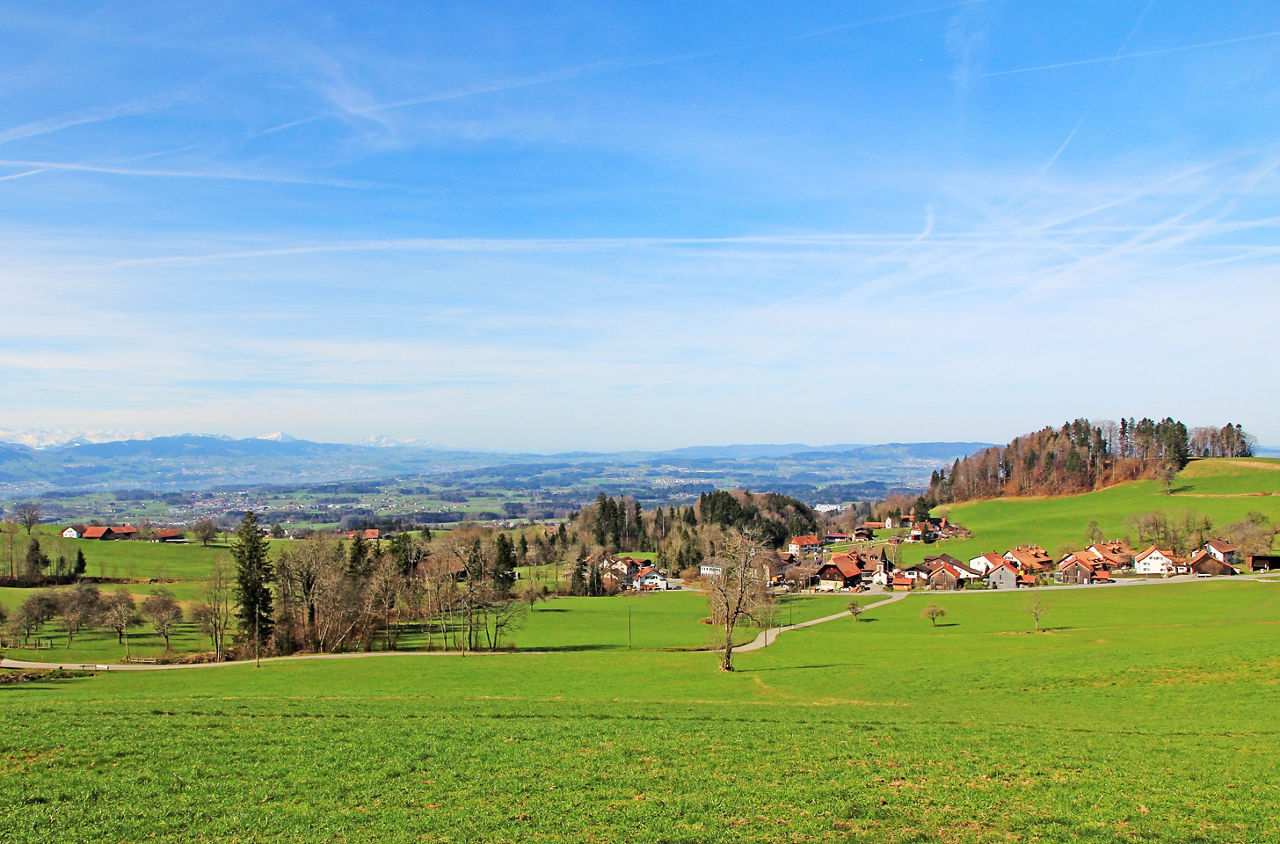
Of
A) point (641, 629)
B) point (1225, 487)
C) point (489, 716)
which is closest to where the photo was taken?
point (489, 716)

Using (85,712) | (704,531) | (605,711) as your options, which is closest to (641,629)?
(605,711)

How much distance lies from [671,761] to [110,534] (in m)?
163

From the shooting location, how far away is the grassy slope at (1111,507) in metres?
121

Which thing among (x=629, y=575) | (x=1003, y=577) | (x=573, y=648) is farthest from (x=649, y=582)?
(x=573, y=648)

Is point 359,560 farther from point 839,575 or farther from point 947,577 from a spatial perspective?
point 947,577

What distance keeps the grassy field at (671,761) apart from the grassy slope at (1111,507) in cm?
9878

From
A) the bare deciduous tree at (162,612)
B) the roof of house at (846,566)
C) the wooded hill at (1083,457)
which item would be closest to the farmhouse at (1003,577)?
the roof of house at (846,566)

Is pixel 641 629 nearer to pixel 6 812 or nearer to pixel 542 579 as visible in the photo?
pixel 542 579

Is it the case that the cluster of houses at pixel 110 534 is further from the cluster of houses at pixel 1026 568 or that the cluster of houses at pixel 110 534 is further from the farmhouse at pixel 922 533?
the farmhouse at pixel 922 533

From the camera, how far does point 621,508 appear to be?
161 meters

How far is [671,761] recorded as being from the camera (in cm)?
1625

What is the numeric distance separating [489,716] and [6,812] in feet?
41.7

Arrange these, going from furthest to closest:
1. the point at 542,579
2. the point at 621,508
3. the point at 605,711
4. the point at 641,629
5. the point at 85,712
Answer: the point at 621,508, the point at 542,579, the point at 641,629, the point at 605,711, the point at 85,712

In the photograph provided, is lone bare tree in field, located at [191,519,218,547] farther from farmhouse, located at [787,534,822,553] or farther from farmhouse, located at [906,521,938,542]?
farmhouse, located at [906,521,938,542]
